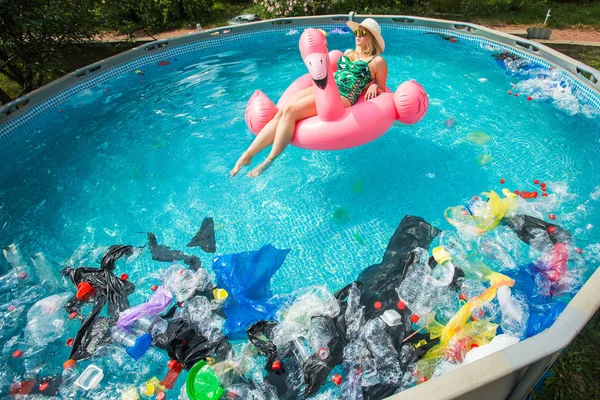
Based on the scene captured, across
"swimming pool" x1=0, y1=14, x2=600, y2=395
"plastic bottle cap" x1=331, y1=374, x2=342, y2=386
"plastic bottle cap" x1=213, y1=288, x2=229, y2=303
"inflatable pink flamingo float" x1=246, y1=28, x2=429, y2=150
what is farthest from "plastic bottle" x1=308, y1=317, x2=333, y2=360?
"inflatable pink flamingo float" x1=246, y1=28, x2=429, y2=150

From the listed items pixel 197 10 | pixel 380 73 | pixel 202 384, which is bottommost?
pixel 202 384

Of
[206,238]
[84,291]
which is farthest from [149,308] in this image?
[206,238]

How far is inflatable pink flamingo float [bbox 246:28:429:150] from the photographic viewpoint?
385 centimetres

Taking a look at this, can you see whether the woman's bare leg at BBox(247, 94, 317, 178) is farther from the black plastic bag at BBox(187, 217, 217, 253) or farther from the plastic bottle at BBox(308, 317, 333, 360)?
the plastic bottle at BBox(308, 317, 333, 360)

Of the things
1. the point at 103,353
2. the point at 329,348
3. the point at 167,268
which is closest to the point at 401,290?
the point at 329,348

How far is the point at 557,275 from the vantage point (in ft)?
11.4

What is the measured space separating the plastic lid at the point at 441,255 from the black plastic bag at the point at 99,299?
293 cm

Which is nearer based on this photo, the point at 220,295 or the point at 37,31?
the point at 220,295

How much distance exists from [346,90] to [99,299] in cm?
341

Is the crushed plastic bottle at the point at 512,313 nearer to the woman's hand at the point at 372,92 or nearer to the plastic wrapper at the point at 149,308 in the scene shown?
the woman's hand at the point at 372,92

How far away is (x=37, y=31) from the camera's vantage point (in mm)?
6238

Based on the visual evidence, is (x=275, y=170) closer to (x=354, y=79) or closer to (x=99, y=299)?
(x=354, y=79)

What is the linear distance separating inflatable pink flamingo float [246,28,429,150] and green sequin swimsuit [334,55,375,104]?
0.67ft

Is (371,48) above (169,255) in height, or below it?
above
